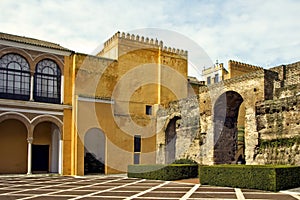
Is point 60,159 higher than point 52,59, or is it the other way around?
point 52,59

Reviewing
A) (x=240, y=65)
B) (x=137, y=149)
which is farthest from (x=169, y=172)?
(x=240, y=65)

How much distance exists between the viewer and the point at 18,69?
890 inches

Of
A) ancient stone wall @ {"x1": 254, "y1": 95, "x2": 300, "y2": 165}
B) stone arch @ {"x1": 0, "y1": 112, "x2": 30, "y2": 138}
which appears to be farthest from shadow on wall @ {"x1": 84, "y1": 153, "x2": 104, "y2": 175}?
ancient stone wall @ {"x1": 254, "y1": 95, "x2": 300, "y2": 165}

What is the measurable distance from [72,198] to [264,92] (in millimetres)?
11748

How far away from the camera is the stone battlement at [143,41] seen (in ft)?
88.9

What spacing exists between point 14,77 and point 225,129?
45.5 ft

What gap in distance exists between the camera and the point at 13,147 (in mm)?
23453

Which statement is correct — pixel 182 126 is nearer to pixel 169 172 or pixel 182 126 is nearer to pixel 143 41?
pixel 169 172

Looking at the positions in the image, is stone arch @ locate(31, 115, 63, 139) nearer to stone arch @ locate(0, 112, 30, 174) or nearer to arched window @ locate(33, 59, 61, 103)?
stone arch @ locate(0, 112, 30, 174)

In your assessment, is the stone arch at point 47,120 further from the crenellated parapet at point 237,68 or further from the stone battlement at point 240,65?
the stone battlement at point 240,65

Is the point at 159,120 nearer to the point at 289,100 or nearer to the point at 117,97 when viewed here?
the point at 117,97

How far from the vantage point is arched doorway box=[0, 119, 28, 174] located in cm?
2311

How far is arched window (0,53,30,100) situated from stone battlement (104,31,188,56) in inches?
289

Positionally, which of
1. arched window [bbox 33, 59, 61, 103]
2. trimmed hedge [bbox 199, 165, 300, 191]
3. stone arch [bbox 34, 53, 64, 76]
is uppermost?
stone arch [bbox 34, 53, 64, 76]
